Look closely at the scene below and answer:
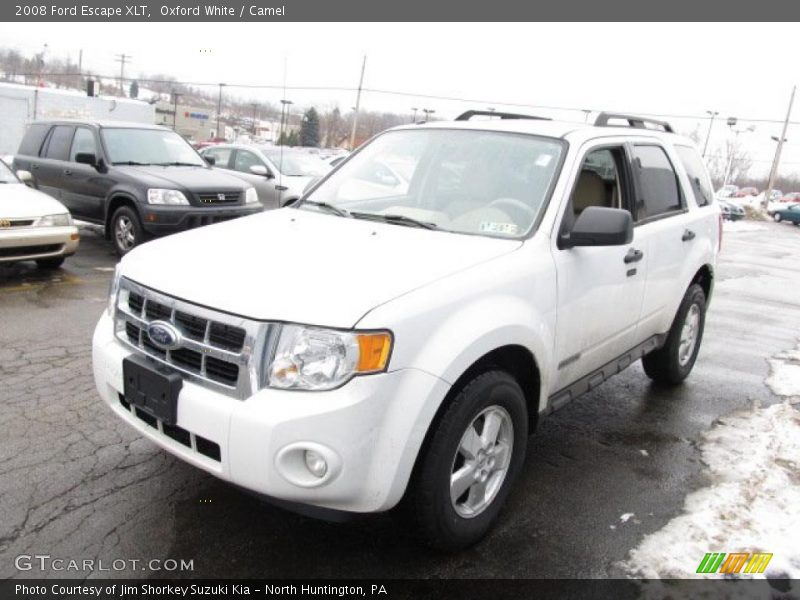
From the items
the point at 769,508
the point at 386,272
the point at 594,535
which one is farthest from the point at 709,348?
the point at 386,272

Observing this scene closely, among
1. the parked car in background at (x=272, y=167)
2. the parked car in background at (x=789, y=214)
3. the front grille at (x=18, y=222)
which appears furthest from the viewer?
the parked car in background at (x=789, y=214)

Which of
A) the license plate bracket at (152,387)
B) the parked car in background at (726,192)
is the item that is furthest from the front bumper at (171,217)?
the parked car in background at (726,192)

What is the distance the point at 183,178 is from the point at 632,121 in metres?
6.29

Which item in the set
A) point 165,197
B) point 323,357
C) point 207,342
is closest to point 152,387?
point 207,342

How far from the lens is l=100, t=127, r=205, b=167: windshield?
9445 millimetres

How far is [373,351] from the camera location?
7.76 feet

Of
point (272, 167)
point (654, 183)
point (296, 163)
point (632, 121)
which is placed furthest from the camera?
point (296, 163)

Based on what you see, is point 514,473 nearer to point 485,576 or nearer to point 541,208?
point 485,576

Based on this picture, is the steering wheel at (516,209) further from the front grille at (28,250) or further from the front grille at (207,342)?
the front grille at (28,250)

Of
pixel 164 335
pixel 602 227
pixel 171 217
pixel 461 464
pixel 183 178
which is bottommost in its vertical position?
pixel 461 464

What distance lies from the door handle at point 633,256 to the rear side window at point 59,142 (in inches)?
351

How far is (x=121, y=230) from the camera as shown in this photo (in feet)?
29.3

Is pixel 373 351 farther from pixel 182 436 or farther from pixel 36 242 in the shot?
pixel 36 242

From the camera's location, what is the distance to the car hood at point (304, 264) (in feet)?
8.01
